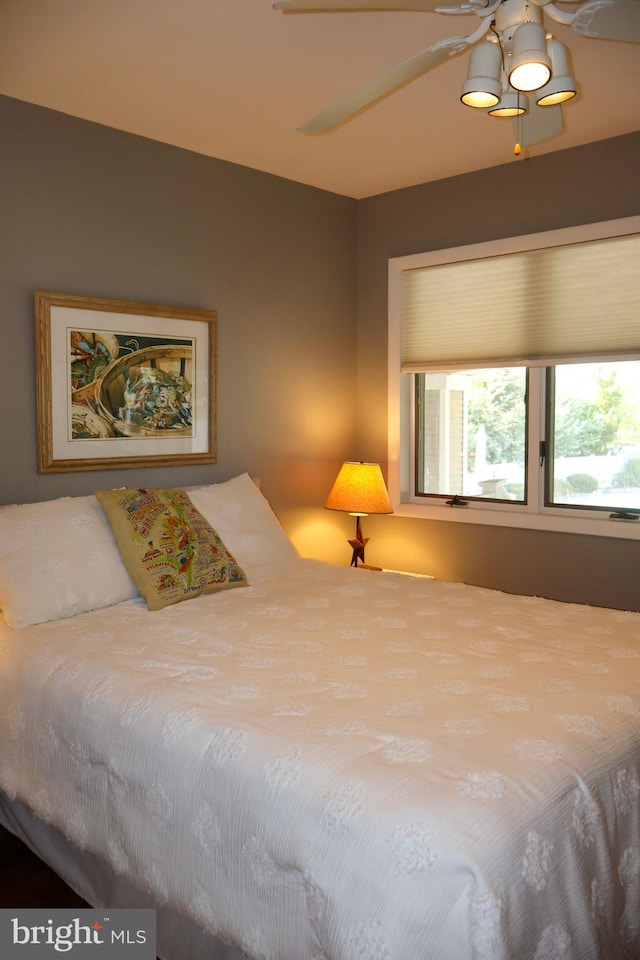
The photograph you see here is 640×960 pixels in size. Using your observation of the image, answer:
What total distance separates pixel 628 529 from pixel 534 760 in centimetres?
211

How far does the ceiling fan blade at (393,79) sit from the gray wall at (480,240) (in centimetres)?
162

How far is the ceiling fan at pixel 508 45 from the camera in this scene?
1.72m

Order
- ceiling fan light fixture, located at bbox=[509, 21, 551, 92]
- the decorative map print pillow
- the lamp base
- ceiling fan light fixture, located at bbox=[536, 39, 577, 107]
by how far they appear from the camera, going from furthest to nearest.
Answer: the lamp base
the decorative map print pillow
ceiling fan light fixture, located at bbox=[536, 39, 577, 107]
ceiling fan light fixture, located at bbox=[509, 21, 551, 92]

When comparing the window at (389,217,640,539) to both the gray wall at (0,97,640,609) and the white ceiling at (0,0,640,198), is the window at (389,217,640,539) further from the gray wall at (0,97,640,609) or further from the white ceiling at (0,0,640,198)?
the white ceiling at (0,0,640,198)

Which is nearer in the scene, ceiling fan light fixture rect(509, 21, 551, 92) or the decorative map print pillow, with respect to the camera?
ceiling fan light fixture rect(509, 21, 551, 92)

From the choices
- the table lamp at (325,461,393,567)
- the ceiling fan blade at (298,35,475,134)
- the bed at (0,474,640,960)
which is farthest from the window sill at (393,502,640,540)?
the ceiling fan blade at (298,35,475,134)

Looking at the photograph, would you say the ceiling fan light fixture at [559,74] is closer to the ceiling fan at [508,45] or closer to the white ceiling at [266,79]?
the ceiling fan at [508,45]

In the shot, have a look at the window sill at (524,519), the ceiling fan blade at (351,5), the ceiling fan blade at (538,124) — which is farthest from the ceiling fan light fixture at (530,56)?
the window sill at (524,519)

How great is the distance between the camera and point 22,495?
293cm

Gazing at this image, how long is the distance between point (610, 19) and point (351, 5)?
1.96ft

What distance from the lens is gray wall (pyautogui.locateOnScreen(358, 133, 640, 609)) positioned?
11.1 ft

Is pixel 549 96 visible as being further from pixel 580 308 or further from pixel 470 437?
pixel 470 437

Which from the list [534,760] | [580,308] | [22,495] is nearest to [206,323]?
[22,495]

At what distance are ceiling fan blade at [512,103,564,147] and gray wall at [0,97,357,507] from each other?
167cm
